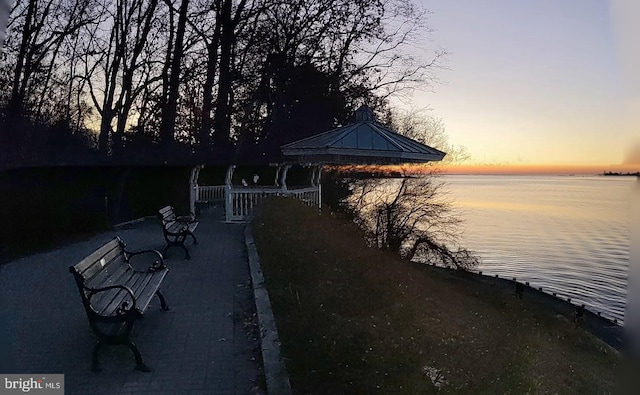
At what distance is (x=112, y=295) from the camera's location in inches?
219

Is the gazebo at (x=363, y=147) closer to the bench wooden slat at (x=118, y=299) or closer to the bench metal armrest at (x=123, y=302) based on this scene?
the bench wooden slat at (x=118, y=299)

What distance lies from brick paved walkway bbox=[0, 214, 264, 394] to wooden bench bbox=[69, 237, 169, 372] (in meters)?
0.22

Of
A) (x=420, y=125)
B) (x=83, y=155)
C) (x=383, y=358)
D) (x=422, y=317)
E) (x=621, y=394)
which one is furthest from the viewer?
(x=420, y=125)

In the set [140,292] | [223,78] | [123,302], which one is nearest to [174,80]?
[223,78]

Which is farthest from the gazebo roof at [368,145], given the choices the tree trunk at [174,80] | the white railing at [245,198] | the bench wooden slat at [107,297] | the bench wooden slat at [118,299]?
the tree trunk at [174,80]

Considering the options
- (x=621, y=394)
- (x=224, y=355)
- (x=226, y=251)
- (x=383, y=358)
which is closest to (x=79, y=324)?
(x=224, y=355)

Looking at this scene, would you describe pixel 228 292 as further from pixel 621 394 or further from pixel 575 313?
pixel 575 313

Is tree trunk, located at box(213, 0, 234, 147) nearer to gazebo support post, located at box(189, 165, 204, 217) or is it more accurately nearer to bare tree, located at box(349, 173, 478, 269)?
gazebo support post, located at box(189, 165, 204, 217)

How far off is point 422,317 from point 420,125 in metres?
23.2

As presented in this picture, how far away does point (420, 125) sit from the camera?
29.3 metres

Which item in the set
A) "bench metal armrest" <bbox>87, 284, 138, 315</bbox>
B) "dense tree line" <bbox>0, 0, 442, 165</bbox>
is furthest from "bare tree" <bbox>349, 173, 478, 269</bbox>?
"bench metal armrest" <bbox>87, 284, 138, 315</bbox>

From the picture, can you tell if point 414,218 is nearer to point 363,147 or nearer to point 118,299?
point 363,147

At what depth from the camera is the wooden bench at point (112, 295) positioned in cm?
493

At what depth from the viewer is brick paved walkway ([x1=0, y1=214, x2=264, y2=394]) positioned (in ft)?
15.3
